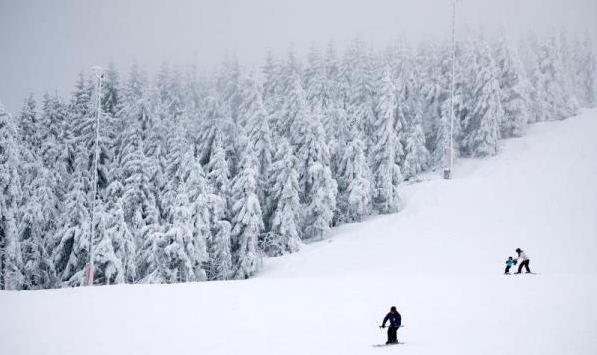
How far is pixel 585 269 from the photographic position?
105 ft

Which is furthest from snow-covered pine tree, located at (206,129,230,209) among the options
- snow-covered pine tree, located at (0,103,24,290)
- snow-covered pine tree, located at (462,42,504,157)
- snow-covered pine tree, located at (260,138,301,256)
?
snow-covered pine tree, located at (462,42,504,157)

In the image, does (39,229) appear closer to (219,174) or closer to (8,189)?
(8,189)

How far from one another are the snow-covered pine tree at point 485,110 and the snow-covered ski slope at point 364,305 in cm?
1483

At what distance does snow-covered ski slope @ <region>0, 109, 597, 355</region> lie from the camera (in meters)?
17.3

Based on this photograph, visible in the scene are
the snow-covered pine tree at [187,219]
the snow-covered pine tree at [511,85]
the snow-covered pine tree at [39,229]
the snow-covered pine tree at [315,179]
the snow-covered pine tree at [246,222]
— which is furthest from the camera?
the snow-covered pine tree at [511,85]

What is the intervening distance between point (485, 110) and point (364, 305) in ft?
127

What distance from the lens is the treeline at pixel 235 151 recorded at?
3500cm

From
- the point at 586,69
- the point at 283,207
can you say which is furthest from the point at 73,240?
the point at 586,69

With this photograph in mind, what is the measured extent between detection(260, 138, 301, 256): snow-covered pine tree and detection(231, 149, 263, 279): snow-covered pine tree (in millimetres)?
2167

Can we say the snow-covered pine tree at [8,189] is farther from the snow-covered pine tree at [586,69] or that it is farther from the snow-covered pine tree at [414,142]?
the snow-covered pine tree at [586,69]

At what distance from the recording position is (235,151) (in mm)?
45375

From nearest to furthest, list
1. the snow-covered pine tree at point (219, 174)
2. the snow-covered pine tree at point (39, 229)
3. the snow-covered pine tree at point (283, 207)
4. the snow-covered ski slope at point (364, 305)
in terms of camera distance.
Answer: the snow-covered ski slope at point (364, 305)
the snow-covered pine tree at point (39, 229)
the snow-covered pine tree at point (219, 174)
the snow-covered pine tree at point (283, 207)

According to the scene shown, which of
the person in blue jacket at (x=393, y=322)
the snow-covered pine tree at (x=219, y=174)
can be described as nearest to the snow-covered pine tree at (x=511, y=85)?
the snow-covered pine tree at (x=219, y=174)

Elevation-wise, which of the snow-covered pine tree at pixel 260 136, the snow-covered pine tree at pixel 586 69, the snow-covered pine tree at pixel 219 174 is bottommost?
the snow-covered pine tree at pixel 219 174
